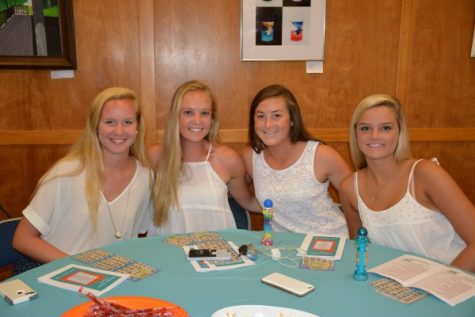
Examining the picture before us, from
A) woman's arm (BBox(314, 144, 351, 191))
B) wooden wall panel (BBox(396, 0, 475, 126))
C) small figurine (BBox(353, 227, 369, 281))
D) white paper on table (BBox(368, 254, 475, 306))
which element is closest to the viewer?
white paper on table (BBox(368, 254, 475, 306))

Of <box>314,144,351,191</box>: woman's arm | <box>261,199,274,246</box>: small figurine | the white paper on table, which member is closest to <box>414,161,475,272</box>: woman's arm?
the white paper on table

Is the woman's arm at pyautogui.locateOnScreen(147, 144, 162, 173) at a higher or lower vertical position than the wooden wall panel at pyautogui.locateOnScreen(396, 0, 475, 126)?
lower

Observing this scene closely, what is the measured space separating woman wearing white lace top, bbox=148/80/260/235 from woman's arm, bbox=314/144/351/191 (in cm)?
51

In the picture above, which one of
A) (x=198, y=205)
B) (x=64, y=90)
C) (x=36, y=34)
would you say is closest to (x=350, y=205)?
(x=198, y=205)

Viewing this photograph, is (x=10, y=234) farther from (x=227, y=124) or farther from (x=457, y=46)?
(x=457, y=46)

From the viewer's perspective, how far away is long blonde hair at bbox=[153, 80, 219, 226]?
2.41 meters

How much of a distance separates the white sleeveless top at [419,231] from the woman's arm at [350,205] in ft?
0.76

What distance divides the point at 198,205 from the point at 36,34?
1.81 meters

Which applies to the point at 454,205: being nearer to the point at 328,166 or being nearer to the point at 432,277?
the point at 432,277

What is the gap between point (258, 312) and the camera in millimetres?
1264

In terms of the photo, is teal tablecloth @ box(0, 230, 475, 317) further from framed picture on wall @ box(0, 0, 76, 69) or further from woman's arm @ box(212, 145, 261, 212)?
framed picture on wall @ box(0, 0, 76, 69)

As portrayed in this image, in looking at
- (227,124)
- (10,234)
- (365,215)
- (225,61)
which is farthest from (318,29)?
(10,234)

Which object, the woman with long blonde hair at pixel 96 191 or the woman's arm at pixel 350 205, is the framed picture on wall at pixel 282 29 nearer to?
the woman with long blonde hair at pixel 96 191

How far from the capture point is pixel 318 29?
132 inches
